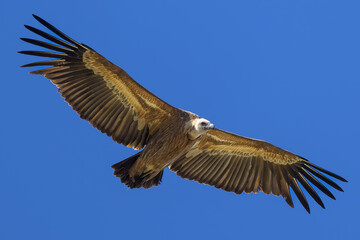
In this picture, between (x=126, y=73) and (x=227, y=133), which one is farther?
(x=227, y=133)

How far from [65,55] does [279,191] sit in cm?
502

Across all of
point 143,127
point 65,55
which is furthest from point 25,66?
point 143,127

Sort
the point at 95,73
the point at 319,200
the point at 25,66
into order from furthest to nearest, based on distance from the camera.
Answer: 1. the point at 319,200
2. the point at 95,73
3. the point at 25,66

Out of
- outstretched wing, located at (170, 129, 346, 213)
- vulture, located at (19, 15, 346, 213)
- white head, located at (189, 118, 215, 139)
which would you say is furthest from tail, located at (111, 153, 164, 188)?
outstretched wing, located at (170, 129, 346, 213)

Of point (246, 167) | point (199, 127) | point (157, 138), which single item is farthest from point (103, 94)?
point (246, 167)

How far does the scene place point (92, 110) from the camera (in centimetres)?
1274

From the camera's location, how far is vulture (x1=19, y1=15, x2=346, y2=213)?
1245 cm

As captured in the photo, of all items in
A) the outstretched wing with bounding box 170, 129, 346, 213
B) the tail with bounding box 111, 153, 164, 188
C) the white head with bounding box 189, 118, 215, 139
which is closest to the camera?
the white head with bounding box 189, 118, 215, 139

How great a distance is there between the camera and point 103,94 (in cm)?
1281

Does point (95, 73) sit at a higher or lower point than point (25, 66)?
higher

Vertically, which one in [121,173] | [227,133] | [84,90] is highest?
[227,133]

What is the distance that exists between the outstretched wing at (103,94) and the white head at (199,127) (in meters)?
0.56

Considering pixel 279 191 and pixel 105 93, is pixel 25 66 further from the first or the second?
pixel 279 191

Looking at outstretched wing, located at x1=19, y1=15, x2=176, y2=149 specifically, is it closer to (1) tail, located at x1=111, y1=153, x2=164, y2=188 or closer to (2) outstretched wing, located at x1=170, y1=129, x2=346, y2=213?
(1) tail, located at x1=111, y1=153, x2=164, y2=188
